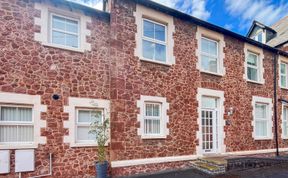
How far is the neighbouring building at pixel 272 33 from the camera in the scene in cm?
1772

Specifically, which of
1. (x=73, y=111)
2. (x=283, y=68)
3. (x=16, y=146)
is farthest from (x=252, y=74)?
(x=16, y=146)

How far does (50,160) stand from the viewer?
7.01 m

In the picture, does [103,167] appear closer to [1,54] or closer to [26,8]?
[1,54]

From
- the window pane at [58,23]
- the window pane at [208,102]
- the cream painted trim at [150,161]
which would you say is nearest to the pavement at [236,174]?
the cream painted trim at [150,161]

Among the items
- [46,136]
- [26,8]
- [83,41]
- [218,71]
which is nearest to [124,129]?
[46,136]

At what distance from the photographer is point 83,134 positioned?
777cm

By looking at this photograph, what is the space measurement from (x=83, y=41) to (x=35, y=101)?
2.47 metres

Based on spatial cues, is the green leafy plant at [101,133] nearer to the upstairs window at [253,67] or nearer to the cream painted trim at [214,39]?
the cream painted trim at [214,39]

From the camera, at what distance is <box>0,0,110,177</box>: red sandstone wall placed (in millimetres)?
6793

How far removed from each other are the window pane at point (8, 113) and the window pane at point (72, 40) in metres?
2.61

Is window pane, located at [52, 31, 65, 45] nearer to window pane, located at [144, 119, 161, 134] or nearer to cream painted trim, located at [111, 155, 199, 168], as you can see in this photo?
window pane, located at [144, 119, 161, 134]

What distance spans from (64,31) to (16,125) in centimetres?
324

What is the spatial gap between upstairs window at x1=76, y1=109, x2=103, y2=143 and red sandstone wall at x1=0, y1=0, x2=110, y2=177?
37 cm

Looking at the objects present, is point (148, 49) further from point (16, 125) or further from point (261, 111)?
point (261, 111)
